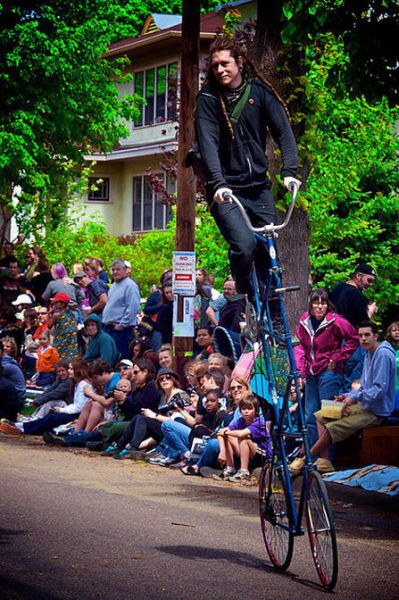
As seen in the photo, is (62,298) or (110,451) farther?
(62,298)

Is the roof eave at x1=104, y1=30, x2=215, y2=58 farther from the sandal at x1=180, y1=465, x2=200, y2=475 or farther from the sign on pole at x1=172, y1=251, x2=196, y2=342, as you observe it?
the sandal at x1=180, y1=465, x2=200, y2=475

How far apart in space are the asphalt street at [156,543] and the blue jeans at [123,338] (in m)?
6.03

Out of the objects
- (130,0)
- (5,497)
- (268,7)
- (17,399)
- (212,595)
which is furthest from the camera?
(130,0)

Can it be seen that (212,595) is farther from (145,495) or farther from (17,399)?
(17,399)

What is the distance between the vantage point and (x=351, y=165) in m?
24.0

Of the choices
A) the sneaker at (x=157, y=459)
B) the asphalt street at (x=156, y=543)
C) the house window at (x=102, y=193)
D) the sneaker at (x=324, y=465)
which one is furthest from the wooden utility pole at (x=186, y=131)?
the house window at (x=102, y=193)

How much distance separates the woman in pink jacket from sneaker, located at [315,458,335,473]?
473 mm

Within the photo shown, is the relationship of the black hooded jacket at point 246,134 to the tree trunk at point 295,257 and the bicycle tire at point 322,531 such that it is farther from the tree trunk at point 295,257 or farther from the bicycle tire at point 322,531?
the tree trunk at point 295,257

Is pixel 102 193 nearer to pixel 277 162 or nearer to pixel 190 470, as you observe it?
pixel 277 162

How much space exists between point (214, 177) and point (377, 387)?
513 centimetres

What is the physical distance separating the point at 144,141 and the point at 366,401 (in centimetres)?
3250

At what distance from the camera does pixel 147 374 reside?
595 inches

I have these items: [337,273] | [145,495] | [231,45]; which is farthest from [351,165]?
[231,45]

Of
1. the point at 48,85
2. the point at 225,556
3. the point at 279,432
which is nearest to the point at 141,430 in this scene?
the point at 225,556
